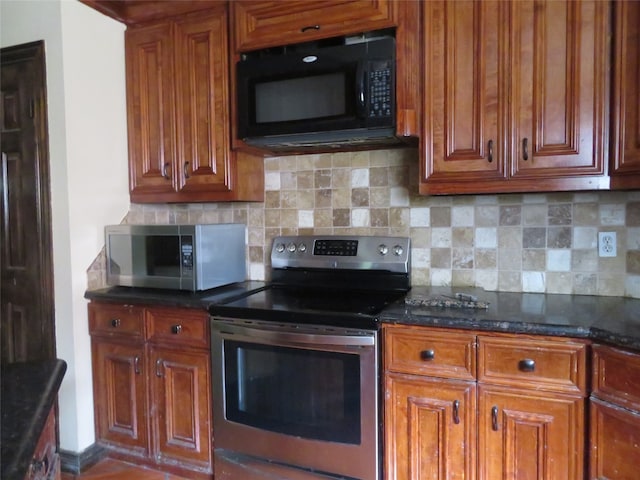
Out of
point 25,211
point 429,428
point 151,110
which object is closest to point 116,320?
point 25,211

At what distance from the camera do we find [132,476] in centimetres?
221

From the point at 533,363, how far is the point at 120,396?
6.14ft

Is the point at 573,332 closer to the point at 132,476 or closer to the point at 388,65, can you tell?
the point at 388,65

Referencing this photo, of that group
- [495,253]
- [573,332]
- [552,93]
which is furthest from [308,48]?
[573,332]

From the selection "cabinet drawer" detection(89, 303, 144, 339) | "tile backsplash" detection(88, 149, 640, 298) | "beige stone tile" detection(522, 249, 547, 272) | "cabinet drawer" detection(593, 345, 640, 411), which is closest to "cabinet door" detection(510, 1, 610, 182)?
"tile backsplash" detection(88, 149, 640, 298)

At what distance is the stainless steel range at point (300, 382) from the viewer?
69.4 inches

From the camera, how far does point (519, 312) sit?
5.57 ft

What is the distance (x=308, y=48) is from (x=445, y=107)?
0.68 m

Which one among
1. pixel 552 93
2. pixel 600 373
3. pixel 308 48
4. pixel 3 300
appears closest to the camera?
pixel 600 373

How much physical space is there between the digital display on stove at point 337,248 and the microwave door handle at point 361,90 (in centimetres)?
65

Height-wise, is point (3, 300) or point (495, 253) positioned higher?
point (495, 253)

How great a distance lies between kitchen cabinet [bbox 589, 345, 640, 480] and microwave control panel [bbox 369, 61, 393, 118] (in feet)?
3.78

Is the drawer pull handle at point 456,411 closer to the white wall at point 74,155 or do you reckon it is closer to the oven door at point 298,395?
the oven door at point 298,395

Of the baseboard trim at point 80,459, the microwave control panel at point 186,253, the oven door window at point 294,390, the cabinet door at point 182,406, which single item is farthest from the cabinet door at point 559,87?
the baseboard trim at point 80,459
